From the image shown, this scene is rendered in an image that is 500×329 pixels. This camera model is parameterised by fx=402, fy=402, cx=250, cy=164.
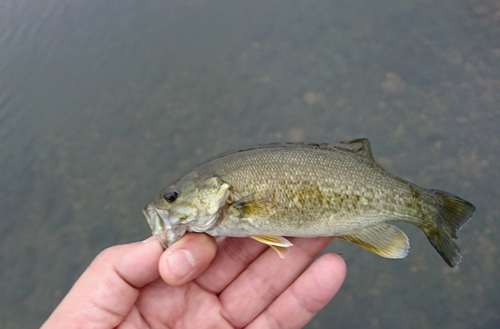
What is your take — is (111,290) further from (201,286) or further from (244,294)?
(244,294)

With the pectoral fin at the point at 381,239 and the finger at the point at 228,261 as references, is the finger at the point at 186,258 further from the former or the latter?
the pectoral fin at the point at 381,239

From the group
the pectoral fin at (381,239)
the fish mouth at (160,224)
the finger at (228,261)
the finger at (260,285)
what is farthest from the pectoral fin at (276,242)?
the fish mouth at (160,224)

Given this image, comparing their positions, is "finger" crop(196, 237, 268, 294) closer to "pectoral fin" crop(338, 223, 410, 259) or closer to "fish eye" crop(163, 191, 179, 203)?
"fish eye" crop(163, 191, 179, 203)

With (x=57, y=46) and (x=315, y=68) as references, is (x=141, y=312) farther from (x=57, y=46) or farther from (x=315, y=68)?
(x=57, y=46)

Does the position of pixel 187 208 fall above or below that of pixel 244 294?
above

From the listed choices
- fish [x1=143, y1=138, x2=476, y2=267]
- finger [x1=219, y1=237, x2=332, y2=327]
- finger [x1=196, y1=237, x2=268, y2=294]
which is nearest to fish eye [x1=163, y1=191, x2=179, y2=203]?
fish [x1=143, y1=138, x2=476, y2=267]

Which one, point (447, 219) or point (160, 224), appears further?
point (447, 219)

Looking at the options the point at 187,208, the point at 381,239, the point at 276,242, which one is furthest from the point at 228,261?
the point at 381,239
